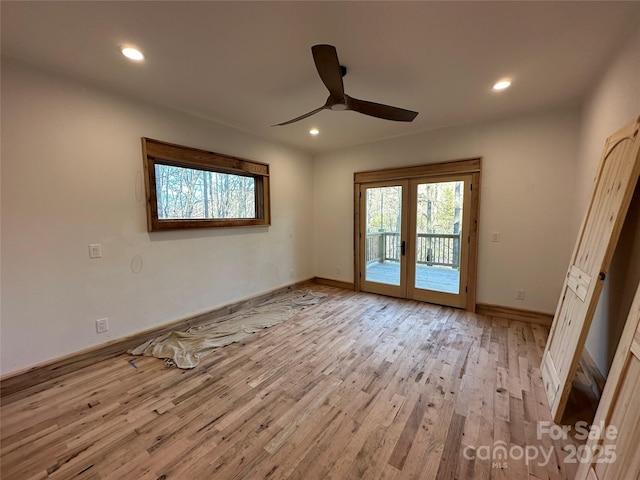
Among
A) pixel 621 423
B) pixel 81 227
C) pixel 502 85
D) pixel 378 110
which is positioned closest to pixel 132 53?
pixel 81 227

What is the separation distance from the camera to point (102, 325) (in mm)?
2523

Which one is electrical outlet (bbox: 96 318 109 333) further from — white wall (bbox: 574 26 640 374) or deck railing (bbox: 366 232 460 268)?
white wall (bbox: 574 26 640 374)

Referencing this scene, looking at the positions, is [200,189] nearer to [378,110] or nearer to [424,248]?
[378,110]

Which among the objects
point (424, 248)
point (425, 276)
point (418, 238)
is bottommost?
point (425, 276)

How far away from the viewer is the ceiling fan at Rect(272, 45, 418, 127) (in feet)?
5.32

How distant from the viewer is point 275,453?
149 centimetres

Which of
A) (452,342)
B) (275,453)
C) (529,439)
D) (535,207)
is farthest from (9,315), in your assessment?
(535,207)

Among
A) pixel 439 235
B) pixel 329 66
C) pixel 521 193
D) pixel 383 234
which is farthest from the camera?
pixel 383 234

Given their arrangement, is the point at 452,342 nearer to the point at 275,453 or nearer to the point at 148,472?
the point at 275,453

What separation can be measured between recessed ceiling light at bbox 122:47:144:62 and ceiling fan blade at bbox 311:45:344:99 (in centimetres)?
143

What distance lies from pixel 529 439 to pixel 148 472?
223cm

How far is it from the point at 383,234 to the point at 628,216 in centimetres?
284

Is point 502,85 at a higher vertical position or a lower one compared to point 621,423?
higher

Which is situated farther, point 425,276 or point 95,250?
point 425,276
